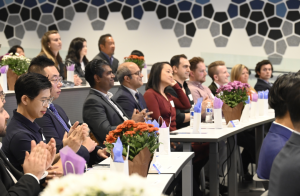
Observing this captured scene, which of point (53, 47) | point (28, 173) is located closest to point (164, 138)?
point (28, 173)

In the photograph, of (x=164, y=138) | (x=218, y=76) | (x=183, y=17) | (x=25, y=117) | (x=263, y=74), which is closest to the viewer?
(x=25, y=117)

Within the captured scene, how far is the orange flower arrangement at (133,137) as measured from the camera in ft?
6.33

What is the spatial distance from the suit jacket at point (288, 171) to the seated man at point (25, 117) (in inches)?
55.5

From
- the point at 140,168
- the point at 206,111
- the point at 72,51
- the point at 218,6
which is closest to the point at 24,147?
the point at 140,168

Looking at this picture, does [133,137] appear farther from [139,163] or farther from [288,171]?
[288,171]

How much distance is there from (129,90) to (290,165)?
2769 mm

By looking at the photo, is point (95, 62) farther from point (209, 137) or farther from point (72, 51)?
point (72, 51)

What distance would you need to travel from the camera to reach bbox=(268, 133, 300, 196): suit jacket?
1.33 metres

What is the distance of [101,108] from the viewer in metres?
3.45

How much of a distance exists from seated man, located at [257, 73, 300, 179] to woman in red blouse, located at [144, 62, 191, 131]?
205 centimetres

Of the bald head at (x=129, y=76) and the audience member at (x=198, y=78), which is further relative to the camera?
the audience member at (x=198, y=78)

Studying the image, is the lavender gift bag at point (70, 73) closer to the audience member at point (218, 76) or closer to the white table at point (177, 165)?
the audience member at point (218, 76)

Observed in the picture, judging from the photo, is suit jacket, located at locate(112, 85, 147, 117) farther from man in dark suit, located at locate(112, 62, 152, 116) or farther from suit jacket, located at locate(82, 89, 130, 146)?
suit jacket, located at locate(82, 89, 130, 146)

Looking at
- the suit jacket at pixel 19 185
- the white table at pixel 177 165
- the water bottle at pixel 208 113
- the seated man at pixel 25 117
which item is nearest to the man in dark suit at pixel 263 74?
the water bottle at pixel 208 113
